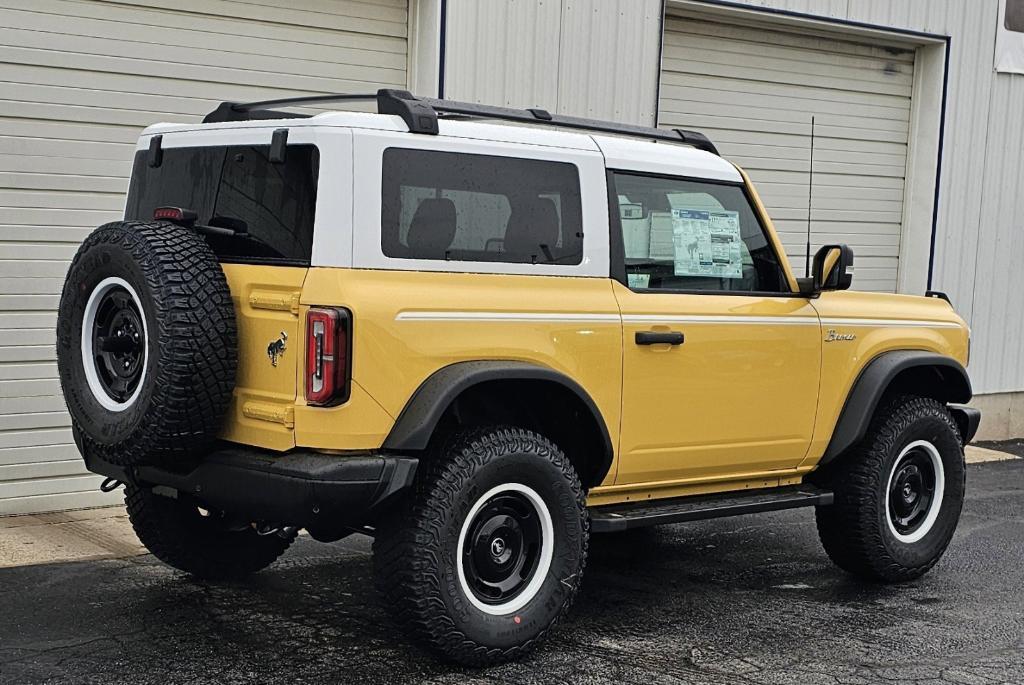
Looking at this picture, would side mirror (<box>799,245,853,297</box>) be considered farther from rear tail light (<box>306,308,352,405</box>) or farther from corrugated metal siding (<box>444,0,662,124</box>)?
corrugated metal siding (<box>444,0,662,124</box>)

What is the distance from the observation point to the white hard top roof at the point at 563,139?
4859 millimetres

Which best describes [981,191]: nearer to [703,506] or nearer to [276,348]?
[703,506]

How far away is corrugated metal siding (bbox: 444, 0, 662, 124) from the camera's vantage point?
889 cm

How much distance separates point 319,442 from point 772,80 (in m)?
7.42

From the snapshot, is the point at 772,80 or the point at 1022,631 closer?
the point at 1022,631

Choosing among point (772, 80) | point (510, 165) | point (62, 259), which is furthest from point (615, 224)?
point (772, 80)

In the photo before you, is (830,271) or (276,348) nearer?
(276,348)

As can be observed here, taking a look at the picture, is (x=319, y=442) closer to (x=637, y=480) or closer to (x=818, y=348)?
(x=637, y=480)

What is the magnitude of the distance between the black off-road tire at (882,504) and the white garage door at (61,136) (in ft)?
13.7

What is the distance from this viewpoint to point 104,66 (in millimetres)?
7664

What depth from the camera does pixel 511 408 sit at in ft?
17.6


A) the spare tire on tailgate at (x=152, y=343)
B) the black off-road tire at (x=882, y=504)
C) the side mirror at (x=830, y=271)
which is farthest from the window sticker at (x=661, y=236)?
the spare tire on tailgate at (x=152, y=343)

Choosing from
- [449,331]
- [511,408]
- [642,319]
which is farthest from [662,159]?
[449,331]

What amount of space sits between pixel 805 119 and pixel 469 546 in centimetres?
734
